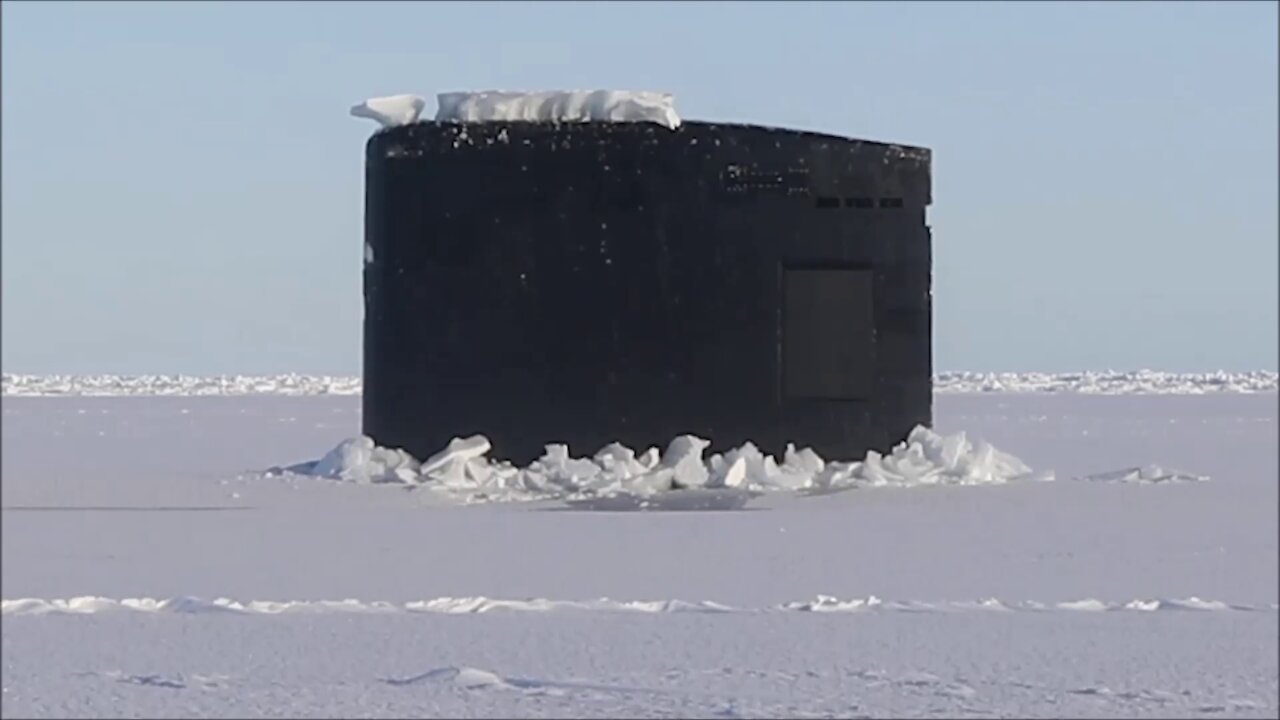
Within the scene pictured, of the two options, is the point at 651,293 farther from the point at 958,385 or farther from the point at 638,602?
the point at 958,385

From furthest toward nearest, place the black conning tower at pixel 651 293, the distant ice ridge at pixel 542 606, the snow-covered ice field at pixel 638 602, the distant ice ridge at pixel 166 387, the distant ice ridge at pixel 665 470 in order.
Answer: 1. the distant ice ridge at pixel 166 387
2. the black conning tower at pixel 651 293
3. the distant ice ridge at pixel 665 470
4. the distant ice ridge at pixel 542 606
5. the snow-covered ice field at pixel 638 602

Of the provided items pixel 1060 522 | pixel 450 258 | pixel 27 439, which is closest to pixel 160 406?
pixel 27 439

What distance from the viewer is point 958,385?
43.7 meters

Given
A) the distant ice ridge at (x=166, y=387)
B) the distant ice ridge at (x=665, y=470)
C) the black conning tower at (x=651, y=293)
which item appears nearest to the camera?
the distant ice ridge at (x=665, y=470)

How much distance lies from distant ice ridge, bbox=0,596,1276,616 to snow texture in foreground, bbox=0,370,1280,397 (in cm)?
3105

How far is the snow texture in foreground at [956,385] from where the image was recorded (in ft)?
126

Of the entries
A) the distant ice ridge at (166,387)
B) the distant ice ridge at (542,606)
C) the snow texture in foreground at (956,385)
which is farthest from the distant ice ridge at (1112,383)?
the distant ice ridge at (542,606)

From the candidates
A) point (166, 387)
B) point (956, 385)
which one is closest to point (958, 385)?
point (956, 385)

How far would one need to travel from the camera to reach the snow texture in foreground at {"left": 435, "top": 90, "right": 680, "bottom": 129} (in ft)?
38.7

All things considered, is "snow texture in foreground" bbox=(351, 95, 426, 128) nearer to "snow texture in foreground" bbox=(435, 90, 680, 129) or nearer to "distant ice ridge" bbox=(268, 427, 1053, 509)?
"snow texture in foreground" bbox=(435, 90, 680, 129)

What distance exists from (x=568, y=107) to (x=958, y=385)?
32.9m

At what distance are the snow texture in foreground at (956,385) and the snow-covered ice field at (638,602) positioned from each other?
26868 mm

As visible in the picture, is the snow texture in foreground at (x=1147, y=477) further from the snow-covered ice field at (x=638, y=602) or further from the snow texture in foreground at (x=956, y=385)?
the snow texture in foreground at (x=956, y=385)

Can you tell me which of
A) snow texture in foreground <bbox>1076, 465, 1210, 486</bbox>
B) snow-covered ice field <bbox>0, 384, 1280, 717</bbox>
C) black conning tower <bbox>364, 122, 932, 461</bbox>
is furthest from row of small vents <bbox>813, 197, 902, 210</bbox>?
snow texture in foreground <bbox>1076, 465, 1210, 486</bbox>
